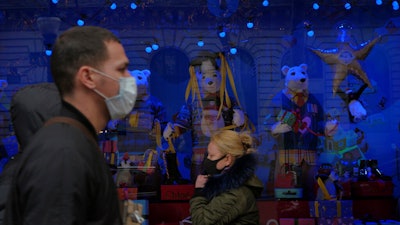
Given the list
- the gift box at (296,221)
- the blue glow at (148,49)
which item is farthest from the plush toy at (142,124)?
the gift box at (296,221)

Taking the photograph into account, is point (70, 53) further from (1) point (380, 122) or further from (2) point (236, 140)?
(1) point (380, 122)

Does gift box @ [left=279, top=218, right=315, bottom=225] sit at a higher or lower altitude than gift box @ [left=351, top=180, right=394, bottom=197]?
lower

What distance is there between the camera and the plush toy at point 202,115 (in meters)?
6.62

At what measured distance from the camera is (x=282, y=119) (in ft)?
22.0

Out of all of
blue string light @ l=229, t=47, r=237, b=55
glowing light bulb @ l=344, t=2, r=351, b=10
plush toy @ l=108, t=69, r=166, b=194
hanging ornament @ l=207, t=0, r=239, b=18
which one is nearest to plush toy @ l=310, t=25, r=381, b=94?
glowing light bulb @ l=344, t=2, r=351, b=10

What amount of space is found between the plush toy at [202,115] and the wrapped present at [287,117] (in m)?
0.44

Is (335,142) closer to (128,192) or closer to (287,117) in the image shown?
(287,117)

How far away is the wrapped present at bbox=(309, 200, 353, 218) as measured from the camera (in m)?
6.39

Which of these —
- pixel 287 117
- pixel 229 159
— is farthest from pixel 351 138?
pixel 229 159

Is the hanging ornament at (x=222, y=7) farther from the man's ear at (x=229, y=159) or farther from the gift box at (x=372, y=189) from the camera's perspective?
the man's ear at (x=229, y=159)

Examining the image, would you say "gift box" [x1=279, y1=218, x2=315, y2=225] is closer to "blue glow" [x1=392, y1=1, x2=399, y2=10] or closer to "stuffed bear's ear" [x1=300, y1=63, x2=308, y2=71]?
"stuffed bear's ear" [x1=300, y1=63, x2=308, y2=71]

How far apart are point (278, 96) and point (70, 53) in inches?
220

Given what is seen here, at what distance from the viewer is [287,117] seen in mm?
6699

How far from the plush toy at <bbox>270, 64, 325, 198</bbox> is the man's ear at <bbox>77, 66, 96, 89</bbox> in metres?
5.42
